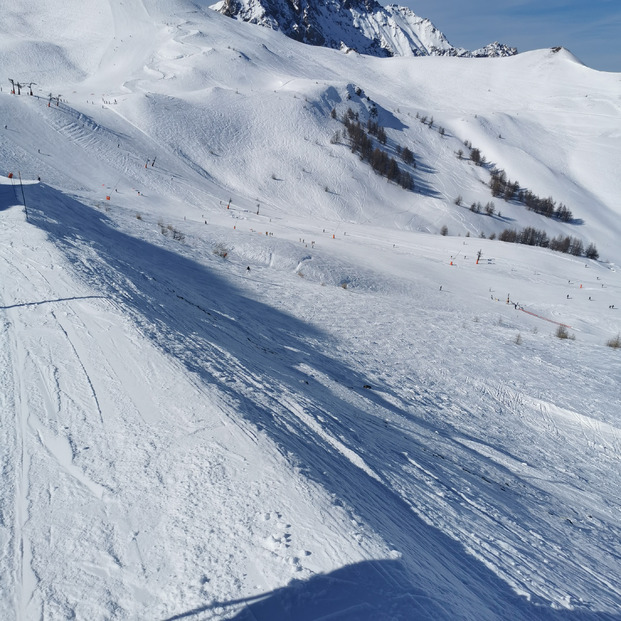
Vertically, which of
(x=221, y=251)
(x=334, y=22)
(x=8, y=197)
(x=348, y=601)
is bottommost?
(x=348, y=601)

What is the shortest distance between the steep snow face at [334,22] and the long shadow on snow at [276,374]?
12592cm

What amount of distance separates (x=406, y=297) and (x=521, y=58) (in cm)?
10085

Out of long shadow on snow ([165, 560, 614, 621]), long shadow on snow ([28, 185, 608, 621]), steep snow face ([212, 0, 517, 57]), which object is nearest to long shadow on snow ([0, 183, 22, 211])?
long shadow on snow ([28, 185, 608, 621])

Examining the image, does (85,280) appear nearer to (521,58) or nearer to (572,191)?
(572,191)

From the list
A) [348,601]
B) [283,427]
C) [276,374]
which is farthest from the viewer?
[276,374]

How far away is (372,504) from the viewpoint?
344cm

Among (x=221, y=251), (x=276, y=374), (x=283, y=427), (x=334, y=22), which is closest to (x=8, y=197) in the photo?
(x=221, y=251)

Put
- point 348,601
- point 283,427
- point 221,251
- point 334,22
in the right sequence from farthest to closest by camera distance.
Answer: point 334,22 < point 221,251 < point 283,427 < point 348,601

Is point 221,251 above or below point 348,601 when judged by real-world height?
above

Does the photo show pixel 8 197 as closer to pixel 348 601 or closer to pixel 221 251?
pixel 221 251

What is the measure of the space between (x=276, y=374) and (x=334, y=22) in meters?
189

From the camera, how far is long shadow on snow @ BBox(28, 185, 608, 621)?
2779 mm

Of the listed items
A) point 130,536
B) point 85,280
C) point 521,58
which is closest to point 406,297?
point 85,280

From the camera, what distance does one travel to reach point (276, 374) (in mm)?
5734
